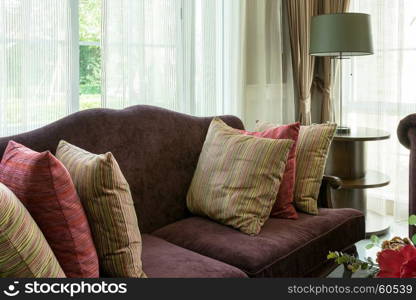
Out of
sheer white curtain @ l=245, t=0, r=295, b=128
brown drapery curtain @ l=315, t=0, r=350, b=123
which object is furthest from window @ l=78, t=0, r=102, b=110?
A: brown drapery curtain @ l=315, t=0, r=350, b=123

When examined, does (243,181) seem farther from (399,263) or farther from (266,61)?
(266,61)

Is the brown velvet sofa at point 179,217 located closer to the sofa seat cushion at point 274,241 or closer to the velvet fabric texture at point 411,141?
the sofa seat cushion at point 274,241

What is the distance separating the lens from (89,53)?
101 inches

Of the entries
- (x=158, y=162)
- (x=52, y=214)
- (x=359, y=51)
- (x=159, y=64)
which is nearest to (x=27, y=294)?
(x=52, y=214)

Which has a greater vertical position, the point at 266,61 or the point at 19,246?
the point at 266,61

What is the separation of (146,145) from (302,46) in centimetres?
181

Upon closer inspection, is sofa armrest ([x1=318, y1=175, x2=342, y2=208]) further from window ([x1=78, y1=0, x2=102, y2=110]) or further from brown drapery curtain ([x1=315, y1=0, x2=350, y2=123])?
brown drapery curtain ([x1=315, y1=0, x2=350, y2=123])

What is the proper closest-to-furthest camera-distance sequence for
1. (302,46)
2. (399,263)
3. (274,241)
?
(399,263)
(274,241)
(302,46)

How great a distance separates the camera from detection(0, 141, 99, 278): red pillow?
1.34 m

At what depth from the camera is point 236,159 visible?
2.13 meters

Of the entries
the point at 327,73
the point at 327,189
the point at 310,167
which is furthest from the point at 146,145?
the point at 327,73

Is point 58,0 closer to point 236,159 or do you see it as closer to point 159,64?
point 159,64

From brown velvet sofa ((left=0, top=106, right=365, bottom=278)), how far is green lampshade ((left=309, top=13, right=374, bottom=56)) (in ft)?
3.04

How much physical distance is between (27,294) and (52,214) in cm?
29
